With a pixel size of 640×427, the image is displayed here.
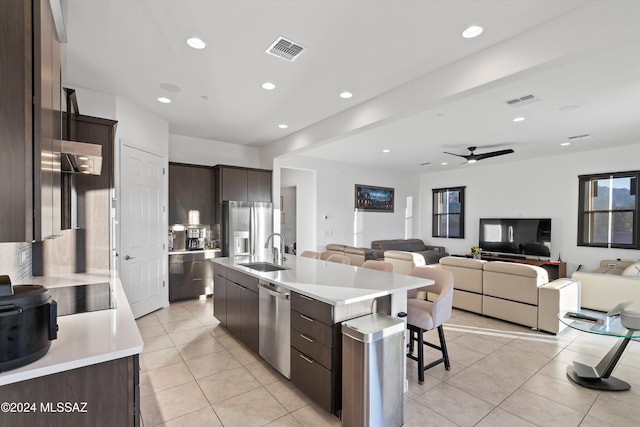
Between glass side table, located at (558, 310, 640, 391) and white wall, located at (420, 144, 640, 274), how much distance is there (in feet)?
15.8

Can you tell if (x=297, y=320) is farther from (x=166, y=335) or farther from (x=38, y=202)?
(x=166, y=335)

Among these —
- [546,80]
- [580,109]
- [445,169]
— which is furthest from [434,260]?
[546,80]

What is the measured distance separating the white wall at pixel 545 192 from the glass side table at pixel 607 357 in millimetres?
4821

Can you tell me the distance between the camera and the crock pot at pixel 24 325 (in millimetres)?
1061

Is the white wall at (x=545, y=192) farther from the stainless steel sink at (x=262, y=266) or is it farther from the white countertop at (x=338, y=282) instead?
the stainless steel sink at (x=262, y=266)

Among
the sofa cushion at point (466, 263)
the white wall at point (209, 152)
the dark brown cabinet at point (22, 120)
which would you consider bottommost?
the sofa cushion at point (466, 263)

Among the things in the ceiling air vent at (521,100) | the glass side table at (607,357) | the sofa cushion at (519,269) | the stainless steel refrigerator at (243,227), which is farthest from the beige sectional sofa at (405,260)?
the ceiling air vent at (521,100)

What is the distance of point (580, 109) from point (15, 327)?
19.0 ft

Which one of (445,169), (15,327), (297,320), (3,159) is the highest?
(445,169)

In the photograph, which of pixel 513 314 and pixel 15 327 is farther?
pixel 513 314

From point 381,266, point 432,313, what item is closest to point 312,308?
point 432,313

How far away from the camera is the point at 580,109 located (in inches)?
161

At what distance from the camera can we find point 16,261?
83.8 inches

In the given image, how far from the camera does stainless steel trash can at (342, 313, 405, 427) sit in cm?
190
